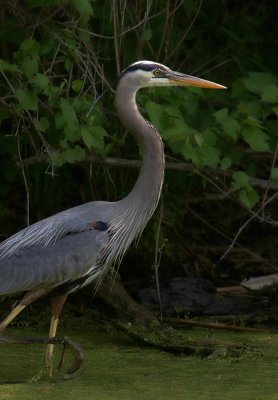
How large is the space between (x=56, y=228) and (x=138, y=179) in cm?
49

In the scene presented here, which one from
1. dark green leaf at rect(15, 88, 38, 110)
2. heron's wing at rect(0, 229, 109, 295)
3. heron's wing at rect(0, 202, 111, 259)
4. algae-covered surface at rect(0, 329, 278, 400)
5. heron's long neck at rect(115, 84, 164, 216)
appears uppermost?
dark green leaf at rect(15, 88, 38, 110)

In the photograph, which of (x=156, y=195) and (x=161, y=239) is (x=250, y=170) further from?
(x=156, y=195)

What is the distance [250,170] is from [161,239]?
2.59ft

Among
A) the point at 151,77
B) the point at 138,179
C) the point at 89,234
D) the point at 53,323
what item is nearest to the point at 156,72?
the point at 151,77

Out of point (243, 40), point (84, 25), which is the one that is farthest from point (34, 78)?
point (243, 40)

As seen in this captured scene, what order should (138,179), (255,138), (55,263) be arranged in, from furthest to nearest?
(255,138), (138,179), (55,263)

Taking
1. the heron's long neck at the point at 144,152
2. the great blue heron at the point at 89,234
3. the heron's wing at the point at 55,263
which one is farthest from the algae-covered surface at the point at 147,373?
the heron's long neck at the point at 144,152

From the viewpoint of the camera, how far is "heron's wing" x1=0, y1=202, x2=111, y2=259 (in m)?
5.41

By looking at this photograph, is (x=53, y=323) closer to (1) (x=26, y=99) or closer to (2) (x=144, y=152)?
(2) (x=144, y=152)

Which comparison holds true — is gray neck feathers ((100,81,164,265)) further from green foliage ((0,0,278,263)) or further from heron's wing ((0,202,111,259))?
green foliage ((0,0,278,263))

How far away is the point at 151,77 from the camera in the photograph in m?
5.56

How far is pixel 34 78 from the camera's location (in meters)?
5.75

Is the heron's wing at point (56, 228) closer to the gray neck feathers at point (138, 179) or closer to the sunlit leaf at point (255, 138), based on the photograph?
the gray neck feathers at point (138, 179)

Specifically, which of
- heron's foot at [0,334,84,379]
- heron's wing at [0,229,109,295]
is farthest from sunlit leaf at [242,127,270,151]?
heron's foot at [0,334,84,379]
